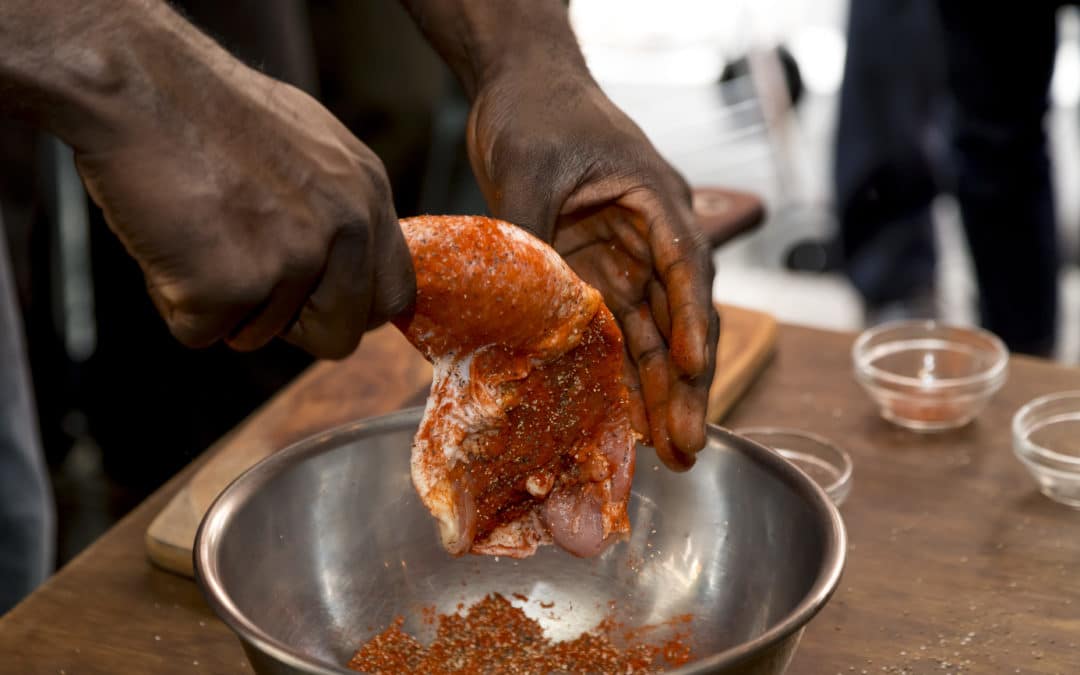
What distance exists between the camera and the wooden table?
3.79 feet

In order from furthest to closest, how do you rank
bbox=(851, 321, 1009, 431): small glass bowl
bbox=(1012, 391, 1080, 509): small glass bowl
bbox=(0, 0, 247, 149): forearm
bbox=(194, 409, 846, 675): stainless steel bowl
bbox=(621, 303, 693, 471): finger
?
bbox=(851, 321, 1009, 431): small glass bowl, bbox=(1012, 391, 1080, 509): small glass bowl, bbox=(621, 303, 693, 471): finger, bbox=(194, 409, 846, 675): stainless steel bowl, bbox=(0, 0, 247, 149): forearm

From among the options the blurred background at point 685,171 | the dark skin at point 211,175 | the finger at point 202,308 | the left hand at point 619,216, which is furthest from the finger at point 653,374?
the blurred background at point 685,171

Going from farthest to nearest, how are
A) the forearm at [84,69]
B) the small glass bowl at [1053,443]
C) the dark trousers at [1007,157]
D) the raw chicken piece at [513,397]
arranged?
the dark trousers at [1007,157] < the small glass bowl at [1053,443] < the raw chicken piece at [513,397] < the forearm at [84,69]

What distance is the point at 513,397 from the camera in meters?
1.09

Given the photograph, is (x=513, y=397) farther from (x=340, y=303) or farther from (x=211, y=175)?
(x=211, y=175)

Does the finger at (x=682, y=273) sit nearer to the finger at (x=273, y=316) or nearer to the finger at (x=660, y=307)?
the finger at (x=660, y=307)

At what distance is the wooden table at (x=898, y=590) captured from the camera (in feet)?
3.79

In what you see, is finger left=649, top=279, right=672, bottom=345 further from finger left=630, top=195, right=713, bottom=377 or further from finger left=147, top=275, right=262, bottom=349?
finger left=147, top=275, right=262, bottom=349

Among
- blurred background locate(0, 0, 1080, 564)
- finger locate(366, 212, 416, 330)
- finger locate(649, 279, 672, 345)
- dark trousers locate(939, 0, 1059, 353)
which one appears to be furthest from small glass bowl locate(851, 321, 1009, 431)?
dark trousers locate(939, 0, 1059, 353)

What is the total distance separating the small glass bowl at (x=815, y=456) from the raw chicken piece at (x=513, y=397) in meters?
0.28

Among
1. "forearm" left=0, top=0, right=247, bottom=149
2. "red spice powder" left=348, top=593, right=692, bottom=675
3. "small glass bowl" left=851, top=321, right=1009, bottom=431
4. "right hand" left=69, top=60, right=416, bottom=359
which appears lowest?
"small glass bowl" left=851, top=321, right=1009, bottom=431

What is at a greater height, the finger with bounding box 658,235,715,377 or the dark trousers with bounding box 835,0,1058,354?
the finger with bounding box 658,235,715,377

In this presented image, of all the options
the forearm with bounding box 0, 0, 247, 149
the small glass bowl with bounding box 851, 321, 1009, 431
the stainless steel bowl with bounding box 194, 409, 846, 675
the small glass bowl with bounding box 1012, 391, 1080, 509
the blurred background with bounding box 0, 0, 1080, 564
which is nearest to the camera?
the forearm with bounding box 0, 0, 247, 149

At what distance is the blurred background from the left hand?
30.9 inches
